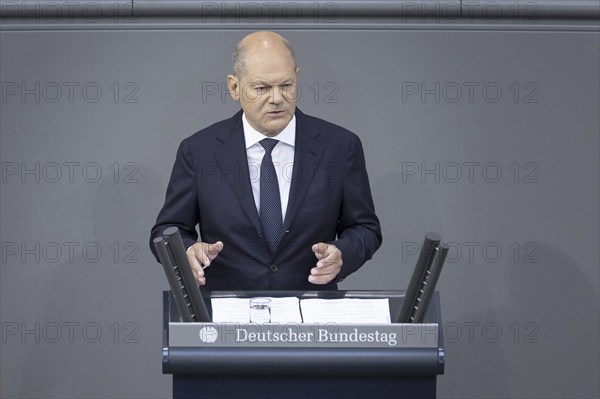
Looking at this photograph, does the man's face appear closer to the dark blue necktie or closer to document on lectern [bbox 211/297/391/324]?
the dark blue necktie

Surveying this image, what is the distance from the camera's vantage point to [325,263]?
113 inches

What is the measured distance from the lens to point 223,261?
3.13 meters

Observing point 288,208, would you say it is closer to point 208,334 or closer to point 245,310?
point 245,310

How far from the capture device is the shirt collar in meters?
3.25

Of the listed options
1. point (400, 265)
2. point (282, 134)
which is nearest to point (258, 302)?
point (282, 134)

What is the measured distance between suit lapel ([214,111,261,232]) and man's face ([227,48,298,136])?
0.11 m

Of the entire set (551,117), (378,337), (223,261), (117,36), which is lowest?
(378,337)

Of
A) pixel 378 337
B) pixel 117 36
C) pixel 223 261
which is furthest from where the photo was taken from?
pixel 117 36

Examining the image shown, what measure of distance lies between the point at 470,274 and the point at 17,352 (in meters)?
1.81

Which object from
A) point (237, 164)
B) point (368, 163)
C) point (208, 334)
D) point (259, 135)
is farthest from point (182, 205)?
point (368, 163)

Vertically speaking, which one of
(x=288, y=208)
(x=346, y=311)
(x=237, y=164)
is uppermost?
(x=237, y=164)

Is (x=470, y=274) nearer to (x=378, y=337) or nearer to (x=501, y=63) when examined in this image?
(x=501, y=63)

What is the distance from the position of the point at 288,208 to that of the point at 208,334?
2.66 ft

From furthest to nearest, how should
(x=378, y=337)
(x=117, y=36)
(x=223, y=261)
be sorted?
(x=117, y=36)
(x=223, y=261)
(x=378, y=337)
